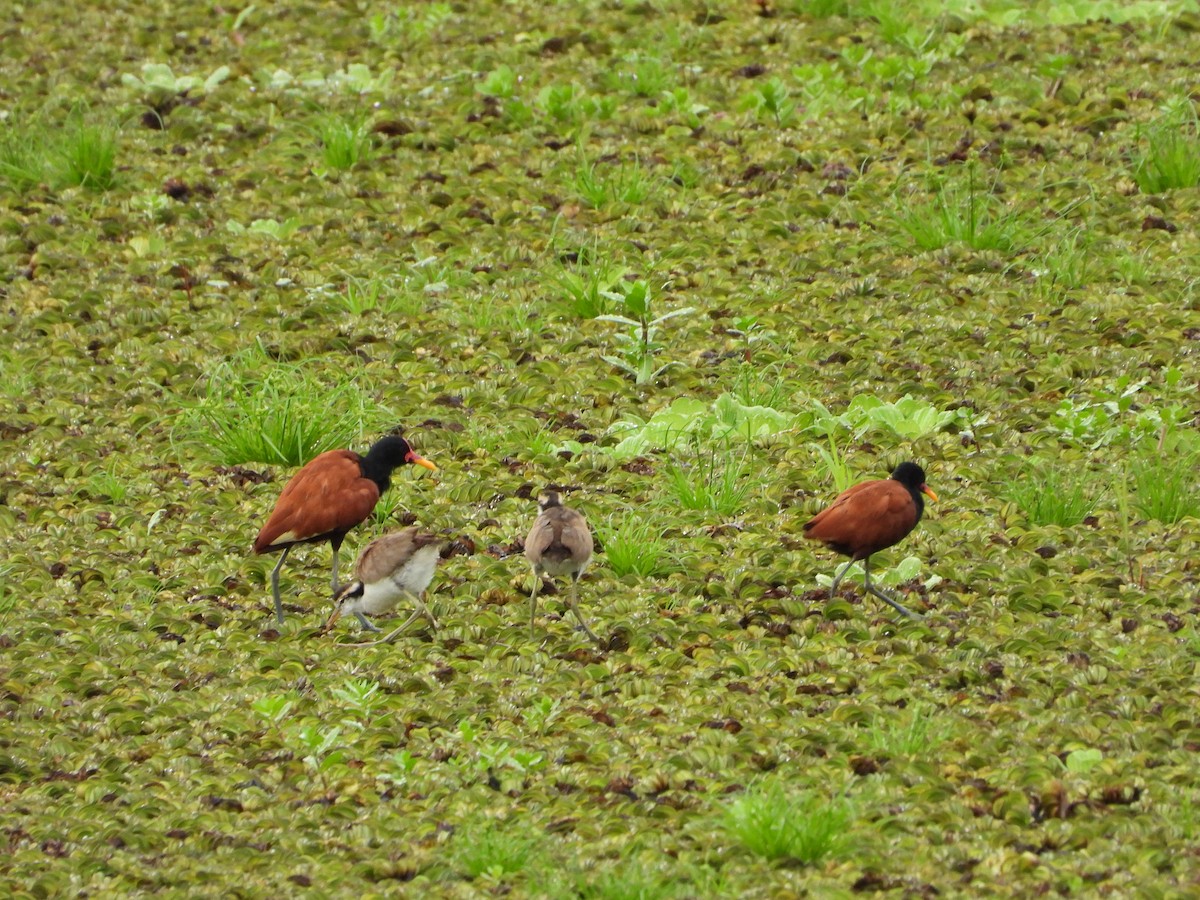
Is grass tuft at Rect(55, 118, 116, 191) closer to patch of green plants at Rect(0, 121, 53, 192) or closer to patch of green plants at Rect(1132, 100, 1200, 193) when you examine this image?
patch of green plants at Rect(0, 121, 53, 192)

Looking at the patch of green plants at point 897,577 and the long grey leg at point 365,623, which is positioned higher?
the patch of green plants at point 897,577

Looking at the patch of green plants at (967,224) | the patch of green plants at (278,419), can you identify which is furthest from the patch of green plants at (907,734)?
the patch of green plants at (967,224)

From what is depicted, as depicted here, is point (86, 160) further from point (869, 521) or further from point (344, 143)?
point (869, 521)

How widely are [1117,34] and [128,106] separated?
7455 millimetres

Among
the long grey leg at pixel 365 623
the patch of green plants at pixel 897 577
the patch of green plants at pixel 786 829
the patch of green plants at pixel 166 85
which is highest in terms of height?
the patch of green plants at pixel 786 829

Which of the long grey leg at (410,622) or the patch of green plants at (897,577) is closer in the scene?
the long grey leg at (410,622)

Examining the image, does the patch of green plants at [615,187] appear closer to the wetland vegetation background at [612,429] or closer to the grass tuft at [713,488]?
the wetland vegetation background at [612,429]

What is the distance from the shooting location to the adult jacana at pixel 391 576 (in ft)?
24.7

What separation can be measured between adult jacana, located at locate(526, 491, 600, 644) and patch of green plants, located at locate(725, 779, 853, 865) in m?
1.67

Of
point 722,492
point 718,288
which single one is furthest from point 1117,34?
point 722,492

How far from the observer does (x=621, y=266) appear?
10945mm

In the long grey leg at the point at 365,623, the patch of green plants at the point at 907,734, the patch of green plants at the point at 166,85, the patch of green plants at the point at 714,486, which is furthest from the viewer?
the patch of green plants at the point at 166,85

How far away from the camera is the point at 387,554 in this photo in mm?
7512

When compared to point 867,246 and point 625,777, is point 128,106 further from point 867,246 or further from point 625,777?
point 625,777
